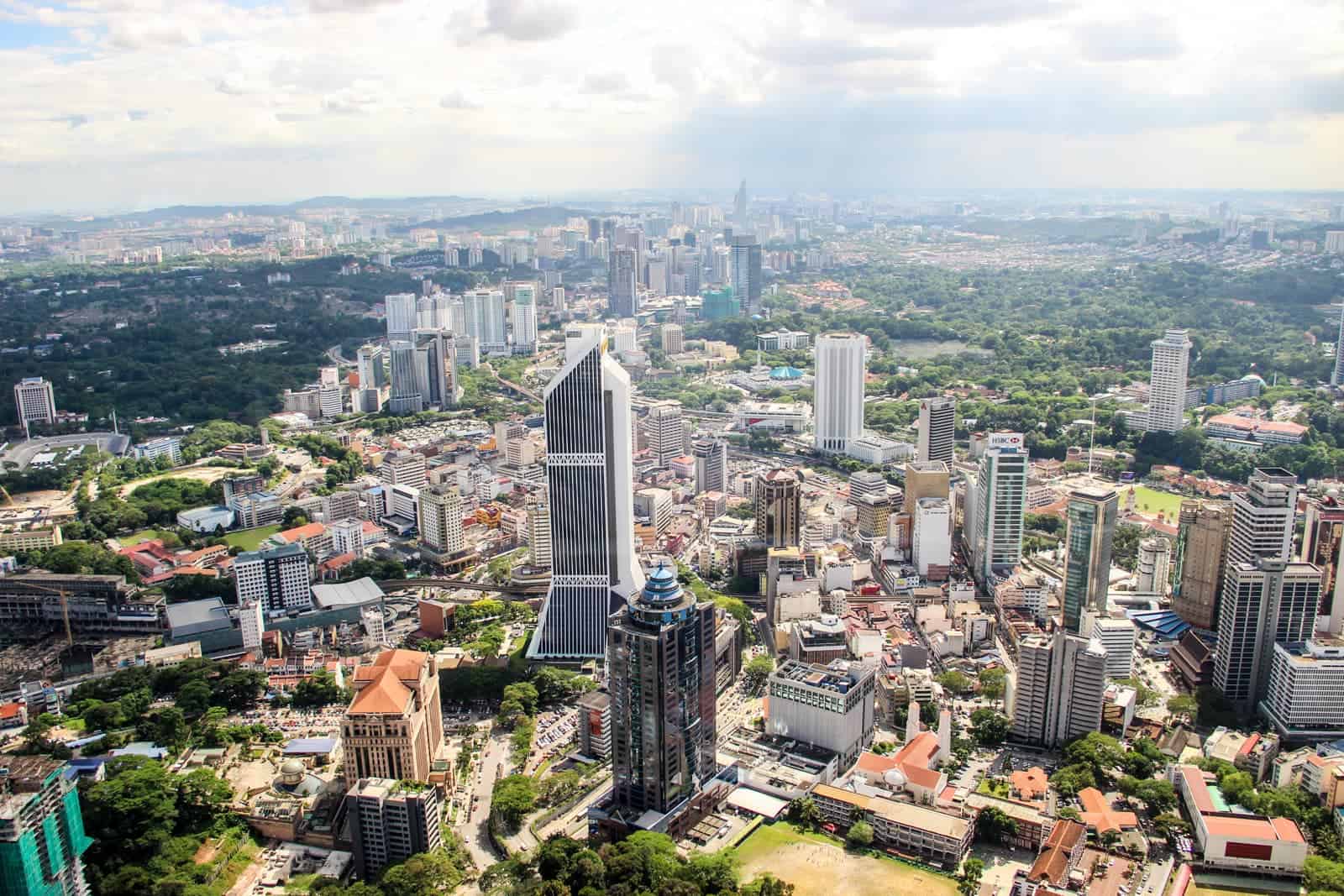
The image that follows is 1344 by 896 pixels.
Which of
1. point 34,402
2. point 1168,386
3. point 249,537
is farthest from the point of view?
point 34,402

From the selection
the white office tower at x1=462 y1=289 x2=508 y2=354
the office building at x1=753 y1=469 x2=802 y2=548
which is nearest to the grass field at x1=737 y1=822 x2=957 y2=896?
the office building at x1=753 y1=469 x2=802 y2=548

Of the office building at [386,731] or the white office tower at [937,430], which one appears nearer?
the office building at [386,731]

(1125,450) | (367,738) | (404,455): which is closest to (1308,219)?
(1125,450)

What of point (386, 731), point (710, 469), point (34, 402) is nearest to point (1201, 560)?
point (710, 469)

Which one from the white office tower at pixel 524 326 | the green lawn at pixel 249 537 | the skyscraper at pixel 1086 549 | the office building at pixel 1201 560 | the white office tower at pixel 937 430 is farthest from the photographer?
the white office tower at pixel 524 326

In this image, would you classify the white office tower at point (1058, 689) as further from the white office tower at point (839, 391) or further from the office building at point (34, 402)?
the office building at point (34, 402)

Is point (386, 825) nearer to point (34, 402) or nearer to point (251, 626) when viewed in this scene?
point (251, 626)

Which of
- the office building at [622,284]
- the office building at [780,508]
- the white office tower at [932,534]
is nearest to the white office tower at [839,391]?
the white office tower at [932,534]

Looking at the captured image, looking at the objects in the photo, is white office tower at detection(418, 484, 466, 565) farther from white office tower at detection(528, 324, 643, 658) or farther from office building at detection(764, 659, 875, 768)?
office building at detection(764, 659, 875, 768)
